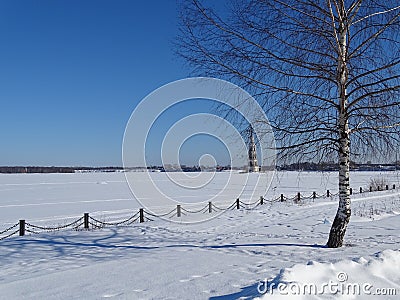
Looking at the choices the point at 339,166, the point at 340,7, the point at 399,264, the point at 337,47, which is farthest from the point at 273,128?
the point at 399,264

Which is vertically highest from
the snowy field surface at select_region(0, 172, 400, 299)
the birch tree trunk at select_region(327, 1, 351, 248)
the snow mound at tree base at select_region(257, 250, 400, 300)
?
the birch tree trunk at select_region(327, 1, 351, 248)

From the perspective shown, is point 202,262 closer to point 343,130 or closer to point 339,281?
point 339,281

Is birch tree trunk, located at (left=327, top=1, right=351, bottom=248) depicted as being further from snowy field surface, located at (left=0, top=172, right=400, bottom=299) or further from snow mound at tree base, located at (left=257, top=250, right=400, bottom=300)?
snow mound at tree base, located at (left=257, top=250, right=400, bottom=300)

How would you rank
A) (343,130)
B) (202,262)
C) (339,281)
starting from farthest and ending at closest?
1. (343,130)
2. (202,262)
3. (339,281)

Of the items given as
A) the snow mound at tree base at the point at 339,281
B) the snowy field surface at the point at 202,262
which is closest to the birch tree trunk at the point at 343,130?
the snowy field surface at the point at 202,262

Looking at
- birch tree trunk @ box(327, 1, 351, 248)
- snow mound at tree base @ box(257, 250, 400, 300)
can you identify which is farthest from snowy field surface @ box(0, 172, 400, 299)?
birch tree trunk @ box(327, 1, 351, 248)

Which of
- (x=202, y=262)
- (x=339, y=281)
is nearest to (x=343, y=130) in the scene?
(x=339, y=281)

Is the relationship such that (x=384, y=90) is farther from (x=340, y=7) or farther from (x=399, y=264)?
(x=399, y=264)

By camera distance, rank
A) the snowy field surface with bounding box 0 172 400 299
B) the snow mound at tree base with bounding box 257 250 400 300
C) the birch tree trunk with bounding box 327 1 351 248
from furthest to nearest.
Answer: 1. the birch tree trunk with bounding box 327 1 351 248
2. the snowy field surface with bounding box 0 172 400 299
3. the snow mound at tree base with bounding box 257 250 400 300

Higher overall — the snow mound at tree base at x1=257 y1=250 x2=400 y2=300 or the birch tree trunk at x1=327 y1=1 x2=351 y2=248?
the birch tree trunk at x1=327 y1=1 x2=351 y2=248

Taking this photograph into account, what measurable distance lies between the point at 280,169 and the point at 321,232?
146 inches

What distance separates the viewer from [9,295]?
4969 millimetres

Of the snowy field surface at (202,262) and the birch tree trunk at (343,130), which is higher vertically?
the birch tree trunk at (343,130)

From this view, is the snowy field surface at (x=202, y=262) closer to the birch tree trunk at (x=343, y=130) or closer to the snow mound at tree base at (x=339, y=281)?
the snow mound at tree base at (x=339, y=281)
